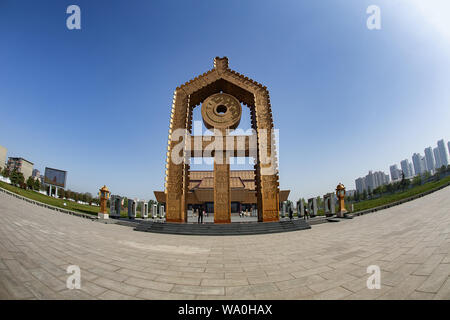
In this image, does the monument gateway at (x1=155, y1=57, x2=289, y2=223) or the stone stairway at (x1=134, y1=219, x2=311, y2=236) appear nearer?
the stone stairway at (x1=134, y1=219, x2=311, y2=236)

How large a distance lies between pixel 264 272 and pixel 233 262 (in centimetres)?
120

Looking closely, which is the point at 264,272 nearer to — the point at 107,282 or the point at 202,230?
the point at 107,282

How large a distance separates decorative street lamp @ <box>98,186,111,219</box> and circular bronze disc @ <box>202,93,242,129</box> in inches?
479

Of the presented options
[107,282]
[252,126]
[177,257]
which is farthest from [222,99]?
[107,282]

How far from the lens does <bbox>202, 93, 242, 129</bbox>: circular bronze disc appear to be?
49.1 ft

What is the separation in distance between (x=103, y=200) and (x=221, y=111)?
47.4 feet

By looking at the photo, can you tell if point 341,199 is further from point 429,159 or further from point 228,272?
point 429,159

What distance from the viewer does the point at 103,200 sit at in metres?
16.4

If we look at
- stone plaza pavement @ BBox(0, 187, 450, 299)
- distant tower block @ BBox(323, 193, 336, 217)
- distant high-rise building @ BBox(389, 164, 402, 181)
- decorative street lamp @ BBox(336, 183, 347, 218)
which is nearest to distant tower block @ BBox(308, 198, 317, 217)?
distant tower block @ BBox(323, 193, 336, 217)

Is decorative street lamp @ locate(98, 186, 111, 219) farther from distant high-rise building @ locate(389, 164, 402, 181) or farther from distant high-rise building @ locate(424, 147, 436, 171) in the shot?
distant high-rise building @ locate(389, 164, 402, 181)

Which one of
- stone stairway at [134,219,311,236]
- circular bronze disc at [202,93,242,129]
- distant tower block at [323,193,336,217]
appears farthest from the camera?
distant tower block at [323,193,336,217]

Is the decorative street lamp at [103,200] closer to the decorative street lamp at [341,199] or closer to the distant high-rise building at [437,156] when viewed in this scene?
the decorative street lamp at [341,199]

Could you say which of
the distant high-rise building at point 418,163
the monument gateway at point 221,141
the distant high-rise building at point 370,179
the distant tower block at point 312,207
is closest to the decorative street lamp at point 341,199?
the distant tower block at point 312,207

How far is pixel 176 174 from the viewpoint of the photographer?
13.9 m
